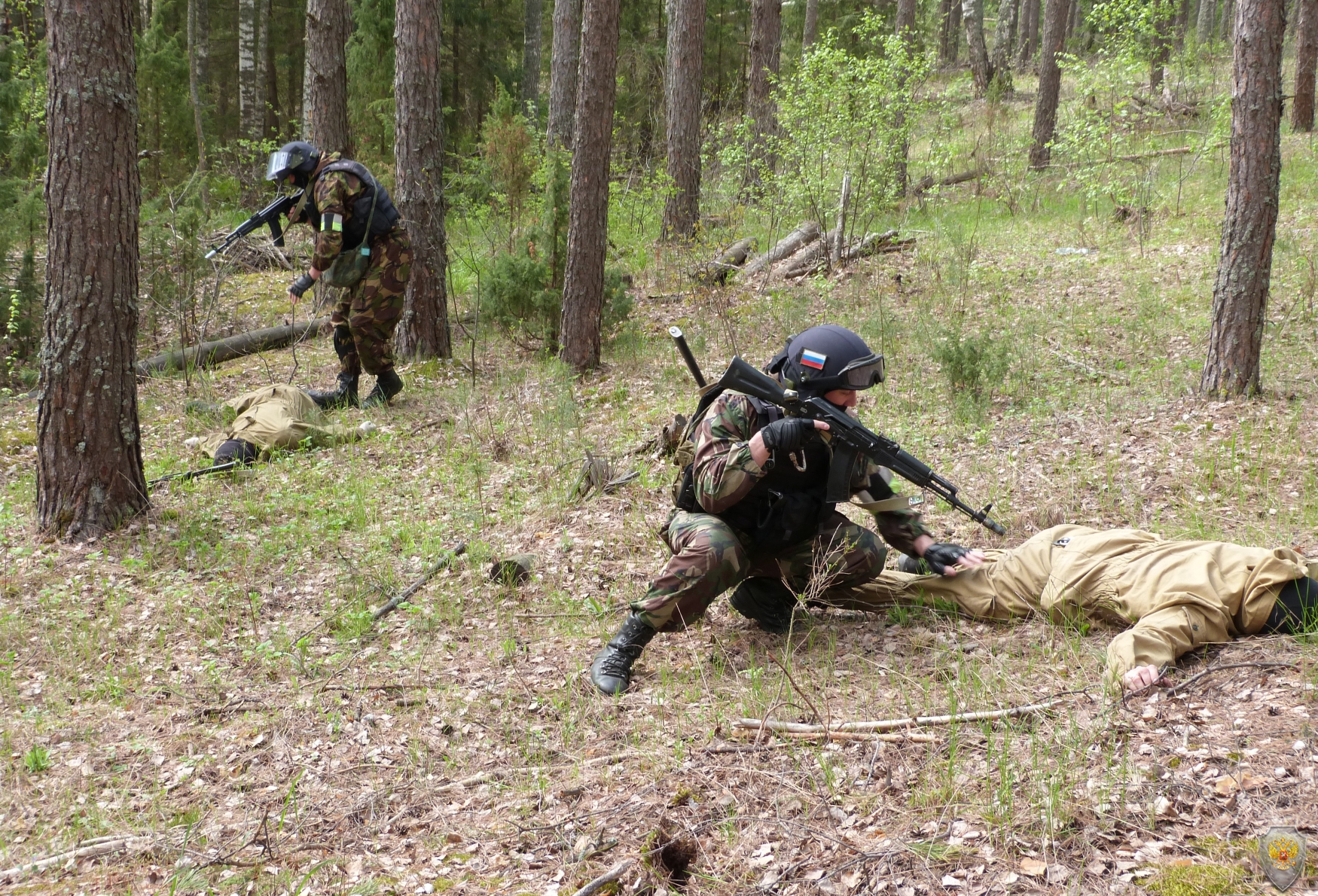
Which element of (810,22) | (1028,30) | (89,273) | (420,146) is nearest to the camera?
(89,273)

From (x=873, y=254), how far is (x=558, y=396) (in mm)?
5178

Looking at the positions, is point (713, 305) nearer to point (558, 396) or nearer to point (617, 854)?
point (558, 396)

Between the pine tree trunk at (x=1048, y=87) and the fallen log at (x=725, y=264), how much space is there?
530 centimetres

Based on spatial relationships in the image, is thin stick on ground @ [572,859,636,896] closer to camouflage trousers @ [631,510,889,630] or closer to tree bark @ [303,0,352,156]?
camouflage trousers @ [631,510,889,630]

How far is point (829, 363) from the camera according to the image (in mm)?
3924

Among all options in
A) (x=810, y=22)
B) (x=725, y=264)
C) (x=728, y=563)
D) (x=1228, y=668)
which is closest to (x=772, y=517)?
(x=728, y=563)

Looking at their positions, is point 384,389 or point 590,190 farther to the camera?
point 590,190

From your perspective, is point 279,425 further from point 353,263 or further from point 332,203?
point 332,203

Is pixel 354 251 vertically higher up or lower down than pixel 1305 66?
lower down

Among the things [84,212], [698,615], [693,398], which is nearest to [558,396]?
[693,398]

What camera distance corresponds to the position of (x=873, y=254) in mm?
11297

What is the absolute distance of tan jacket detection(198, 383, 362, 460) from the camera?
7027 millimetres

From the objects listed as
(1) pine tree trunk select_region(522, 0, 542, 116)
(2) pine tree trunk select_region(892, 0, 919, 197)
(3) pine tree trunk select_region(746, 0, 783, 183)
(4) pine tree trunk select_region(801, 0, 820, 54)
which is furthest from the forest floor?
(1) pine tree trunk select_region(522, 0, 542, 116)

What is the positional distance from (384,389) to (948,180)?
36.7ft
